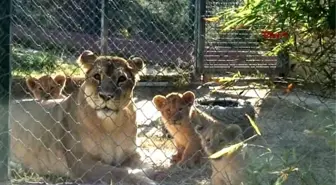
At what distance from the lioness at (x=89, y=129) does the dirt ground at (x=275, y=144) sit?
0.69 feet

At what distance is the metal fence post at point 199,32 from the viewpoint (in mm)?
6582

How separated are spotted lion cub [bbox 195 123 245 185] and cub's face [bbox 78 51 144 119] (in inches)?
20.8

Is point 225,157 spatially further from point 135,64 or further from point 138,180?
point 135,64

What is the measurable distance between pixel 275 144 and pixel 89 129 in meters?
1.39

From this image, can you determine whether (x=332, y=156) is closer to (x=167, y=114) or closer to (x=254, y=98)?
(x=167, y=114)

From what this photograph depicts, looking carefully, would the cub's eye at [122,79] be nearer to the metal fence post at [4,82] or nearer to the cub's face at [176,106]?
the cub's face at [176,106]

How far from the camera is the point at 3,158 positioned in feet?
9.30

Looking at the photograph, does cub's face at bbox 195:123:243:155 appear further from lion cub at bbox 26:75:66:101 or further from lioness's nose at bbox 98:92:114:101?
lion cub at bbox 26:75:66:101

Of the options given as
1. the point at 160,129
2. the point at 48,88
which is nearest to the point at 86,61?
the point at 48,88

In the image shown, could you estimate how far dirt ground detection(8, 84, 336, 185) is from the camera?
2.90m

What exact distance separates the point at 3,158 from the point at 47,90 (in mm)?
2002

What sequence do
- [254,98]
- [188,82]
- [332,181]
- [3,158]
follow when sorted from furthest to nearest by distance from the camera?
[188,82]
[254,98]
[332,181]
[3,158]

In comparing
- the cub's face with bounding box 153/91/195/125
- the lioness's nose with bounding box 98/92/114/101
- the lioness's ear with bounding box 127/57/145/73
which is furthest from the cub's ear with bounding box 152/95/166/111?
the lioness's nose with bounding box 98/92/114/101

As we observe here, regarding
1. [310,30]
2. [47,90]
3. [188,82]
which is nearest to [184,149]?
[47,90]
